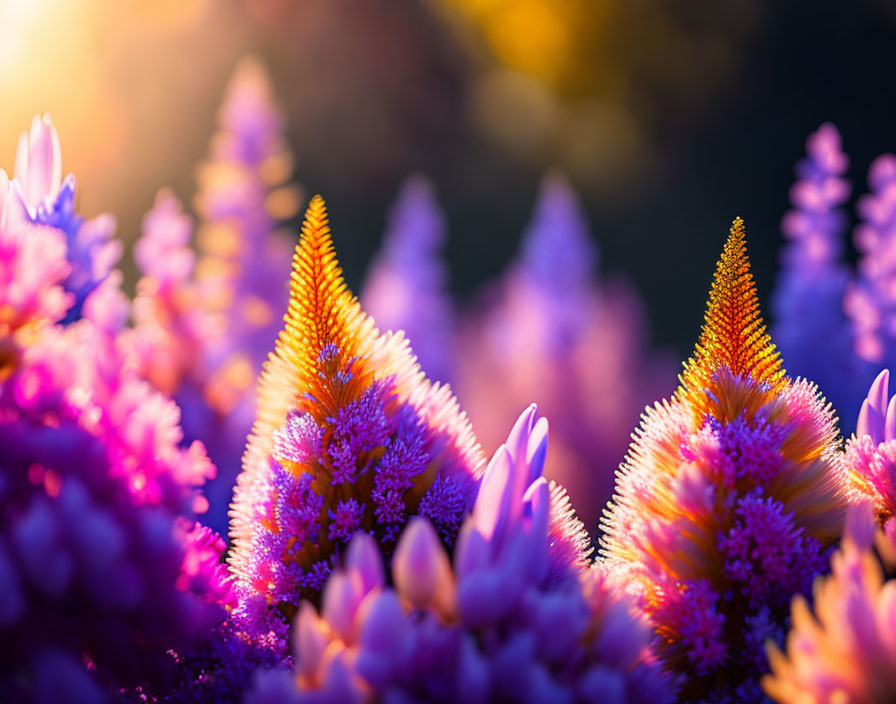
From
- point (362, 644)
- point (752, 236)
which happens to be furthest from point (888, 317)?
point (752, 236)

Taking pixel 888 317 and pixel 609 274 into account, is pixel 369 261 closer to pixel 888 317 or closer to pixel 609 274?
pixel 609 274

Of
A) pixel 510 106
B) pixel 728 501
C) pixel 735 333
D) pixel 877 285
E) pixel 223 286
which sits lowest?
pixel 728 501

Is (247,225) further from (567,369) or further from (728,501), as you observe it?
(728,501)

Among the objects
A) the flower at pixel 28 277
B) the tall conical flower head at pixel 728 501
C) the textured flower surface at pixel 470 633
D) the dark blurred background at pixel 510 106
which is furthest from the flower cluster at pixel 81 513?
the dark blurred background at pixel 510 106

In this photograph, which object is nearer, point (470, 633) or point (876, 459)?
point (470, 633)

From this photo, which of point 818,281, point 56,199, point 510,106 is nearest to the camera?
point 56,199

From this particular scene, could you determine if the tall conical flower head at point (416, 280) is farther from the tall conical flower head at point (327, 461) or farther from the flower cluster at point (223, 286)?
the tall conical flower head at point (327, 461)

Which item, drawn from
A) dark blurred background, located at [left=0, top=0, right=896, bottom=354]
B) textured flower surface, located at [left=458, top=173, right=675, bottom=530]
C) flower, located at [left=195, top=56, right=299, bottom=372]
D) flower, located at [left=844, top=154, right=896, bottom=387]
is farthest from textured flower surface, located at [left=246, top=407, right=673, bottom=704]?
dark blurred background, located at [left=0, top=0, right=896, bottom=354]

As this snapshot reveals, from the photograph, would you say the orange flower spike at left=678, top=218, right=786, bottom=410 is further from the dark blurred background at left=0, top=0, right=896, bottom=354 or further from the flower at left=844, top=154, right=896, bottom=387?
the dark blurred background at left=0, top=0, right=896, bottom=354

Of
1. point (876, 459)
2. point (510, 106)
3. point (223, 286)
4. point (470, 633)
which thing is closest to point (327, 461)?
point (470, 633)
